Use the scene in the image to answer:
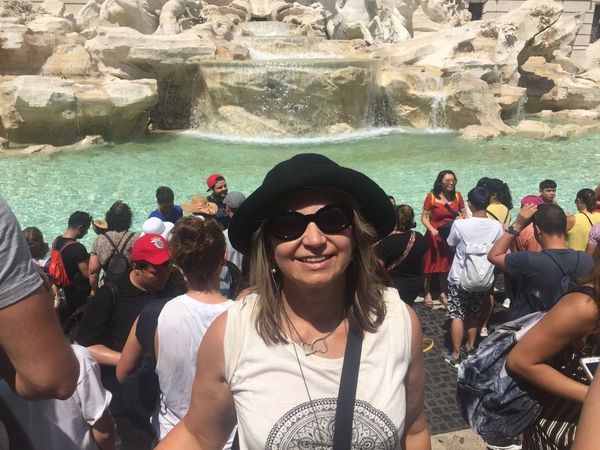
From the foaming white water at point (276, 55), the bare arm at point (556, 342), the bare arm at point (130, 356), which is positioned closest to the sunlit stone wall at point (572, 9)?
the foaming white water at point (276, 55)

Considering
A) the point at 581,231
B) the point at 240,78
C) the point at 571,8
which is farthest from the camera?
the point at 571,8

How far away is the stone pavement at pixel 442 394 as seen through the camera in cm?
266

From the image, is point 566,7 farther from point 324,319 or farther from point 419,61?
point 324,319

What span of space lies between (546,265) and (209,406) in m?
1.98

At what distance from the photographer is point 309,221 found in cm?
128

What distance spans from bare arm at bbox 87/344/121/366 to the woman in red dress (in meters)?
2.88

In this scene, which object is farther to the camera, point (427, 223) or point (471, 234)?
point (427, 223)

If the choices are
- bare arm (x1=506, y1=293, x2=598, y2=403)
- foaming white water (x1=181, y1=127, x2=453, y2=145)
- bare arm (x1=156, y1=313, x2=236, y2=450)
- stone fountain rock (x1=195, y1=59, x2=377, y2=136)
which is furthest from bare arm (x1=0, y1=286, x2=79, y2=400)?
stone fountain rock (x1=195, y1=59, x2=377, y2=136)

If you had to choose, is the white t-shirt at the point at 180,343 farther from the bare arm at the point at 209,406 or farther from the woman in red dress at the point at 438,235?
the woman in red dress at the point at 438,235

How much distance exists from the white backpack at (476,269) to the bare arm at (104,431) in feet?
8.32

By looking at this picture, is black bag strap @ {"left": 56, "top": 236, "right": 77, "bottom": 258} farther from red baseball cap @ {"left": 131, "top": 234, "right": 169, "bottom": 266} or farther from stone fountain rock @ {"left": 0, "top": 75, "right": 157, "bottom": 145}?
stone fountain rock @ {"left": 0, "top": 75, "right": 157, "bottom": 145}

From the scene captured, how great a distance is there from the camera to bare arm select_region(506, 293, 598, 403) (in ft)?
4.87

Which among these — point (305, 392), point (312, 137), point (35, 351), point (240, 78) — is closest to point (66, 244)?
point (35, 351)

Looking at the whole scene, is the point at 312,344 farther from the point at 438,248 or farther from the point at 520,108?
the point at 520,108
